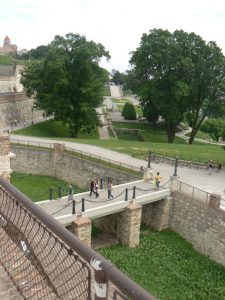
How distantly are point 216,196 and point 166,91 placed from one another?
2078cm

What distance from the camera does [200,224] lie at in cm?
1852

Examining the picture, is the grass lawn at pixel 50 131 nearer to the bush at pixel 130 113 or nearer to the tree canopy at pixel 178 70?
the tree canopy at pixel 178 70

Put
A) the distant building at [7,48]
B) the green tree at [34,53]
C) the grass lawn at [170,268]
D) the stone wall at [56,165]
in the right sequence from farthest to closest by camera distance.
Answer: the distant building at [7,48] → the green tree at [34,53] → the stone wall at [56,165] → the grass lawn at [170,268]

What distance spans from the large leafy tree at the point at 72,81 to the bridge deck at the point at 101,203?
17.5m

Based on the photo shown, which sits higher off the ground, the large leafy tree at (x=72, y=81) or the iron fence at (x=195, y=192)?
the large leafy tree at (x=72, y=81)

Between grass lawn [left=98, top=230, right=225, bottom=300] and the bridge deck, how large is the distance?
2.02m

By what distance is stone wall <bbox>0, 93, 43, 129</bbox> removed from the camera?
135 feet

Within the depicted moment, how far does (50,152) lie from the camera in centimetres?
2820

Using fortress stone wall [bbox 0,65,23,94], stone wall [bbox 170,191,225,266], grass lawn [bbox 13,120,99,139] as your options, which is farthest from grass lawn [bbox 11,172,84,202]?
fortress stone wall [bbox 0,65,23,94]

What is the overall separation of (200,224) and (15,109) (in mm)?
31853

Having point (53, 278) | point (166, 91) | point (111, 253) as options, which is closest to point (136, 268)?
point (111, 253)

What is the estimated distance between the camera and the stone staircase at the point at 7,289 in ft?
13.2

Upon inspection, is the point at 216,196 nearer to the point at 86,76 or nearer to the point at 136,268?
the point at 136,268

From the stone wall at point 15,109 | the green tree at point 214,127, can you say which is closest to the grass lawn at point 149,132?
the green tree at point 214,127
